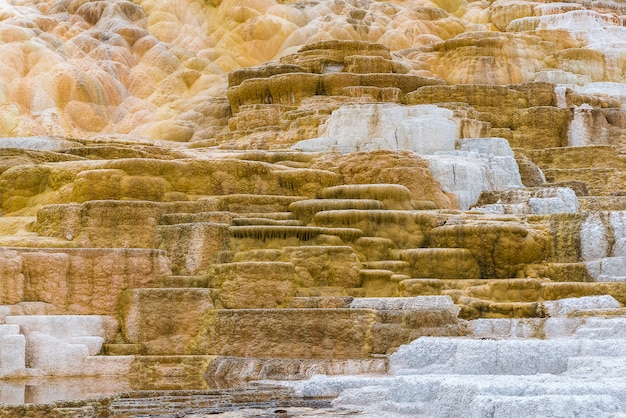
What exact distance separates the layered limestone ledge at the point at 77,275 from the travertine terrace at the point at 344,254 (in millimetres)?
24

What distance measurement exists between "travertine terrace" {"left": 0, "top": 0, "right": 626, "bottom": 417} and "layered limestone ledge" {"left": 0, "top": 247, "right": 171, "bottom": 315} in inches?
0.9

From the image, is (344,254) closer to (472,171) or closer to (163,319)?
(163,319)

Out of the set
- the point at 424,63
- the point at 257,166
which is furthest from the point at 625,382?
the point at 424,63

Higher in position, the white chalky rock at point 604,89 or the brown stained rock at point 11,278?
the white chalky rock at point 604,89

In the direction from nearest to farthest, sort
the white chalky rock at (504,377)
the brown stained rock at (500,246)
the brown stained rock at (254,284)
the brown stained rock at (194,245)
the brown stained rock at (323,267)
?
the white chalky rock at (504,377) → the brown stained rock at (254,284) → the brown stained rock at (323,267) → the brown stained rock at (194,245) → the brown stained rock at (500,246)

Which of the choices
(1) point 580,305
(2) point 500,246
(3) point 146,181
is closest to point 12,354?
(3) point 146,181

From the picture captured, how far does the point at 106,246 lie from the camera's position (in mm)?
13062

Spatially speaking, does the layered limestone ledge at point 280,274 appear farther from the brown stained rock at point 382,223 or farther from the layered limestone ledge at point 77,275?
the brown stained rock at point 382,223

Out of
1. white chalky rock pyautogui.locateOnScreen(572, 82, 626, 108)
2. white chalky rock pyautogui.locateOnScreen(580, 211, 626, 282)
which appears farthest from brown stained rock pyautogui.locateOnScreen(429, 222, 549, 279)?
white chalky rock pyautogui.locateOnScreen(572, 82, 626, 108)

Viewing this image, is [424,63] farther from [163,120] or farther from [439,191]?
[439,191]

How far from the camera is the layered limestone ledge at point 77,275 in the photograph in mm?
11273

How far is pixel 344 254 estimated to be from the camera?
12602 millimetres

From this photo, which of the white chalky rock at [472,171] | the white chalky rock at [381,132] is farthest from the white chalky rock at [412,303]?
the white chalky rock at [381,132]

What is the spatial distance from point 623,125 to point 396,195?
1272 centimetres
